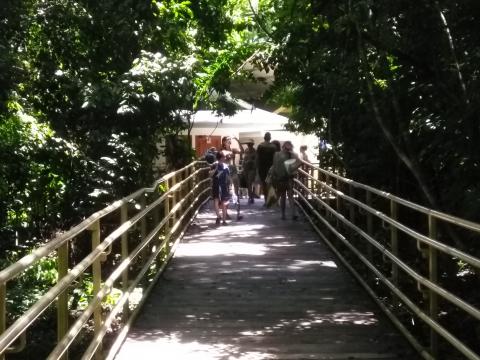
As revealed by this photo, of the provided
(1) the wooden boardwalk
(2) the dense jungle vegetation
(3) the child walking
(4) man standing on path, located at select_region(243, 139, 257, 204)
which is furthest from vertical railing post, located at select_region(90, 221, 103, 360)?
(4) man standing on path, located at select_region(243, 139, 257, 204)

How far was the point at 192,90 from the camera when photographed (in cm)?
1281

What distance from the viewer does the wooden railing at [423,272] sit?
533cm

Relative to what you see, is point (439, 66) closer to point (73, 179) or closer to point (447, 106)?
point (447, 106)

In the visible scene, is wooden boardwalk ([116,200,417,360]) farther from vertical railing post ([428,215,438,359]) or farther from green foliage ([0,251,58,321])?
green foliage ([0,251,58,321])

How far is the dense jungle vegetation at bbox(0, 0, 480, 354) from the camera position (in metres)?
6.99

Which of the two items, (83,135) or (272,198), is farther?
(272,198)

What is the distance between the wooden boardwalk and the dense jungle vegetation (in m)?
1.14

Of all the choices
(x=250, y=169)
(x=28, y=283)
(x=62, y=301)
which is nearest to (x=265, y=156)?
(x=250, y=169)

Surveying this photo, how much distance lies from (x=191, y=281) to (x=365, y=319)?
241cm

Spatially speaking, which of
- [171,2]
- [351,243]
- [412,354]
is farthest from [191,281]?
[171,2]

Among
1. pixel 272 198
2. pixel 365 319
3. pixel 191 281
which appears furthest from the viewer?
pixel 272 198

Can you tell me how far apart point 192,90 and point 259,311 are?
19.9 feet

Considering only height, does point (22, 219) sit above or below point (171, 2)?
below

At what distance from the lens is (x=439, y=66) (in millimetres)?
7148
